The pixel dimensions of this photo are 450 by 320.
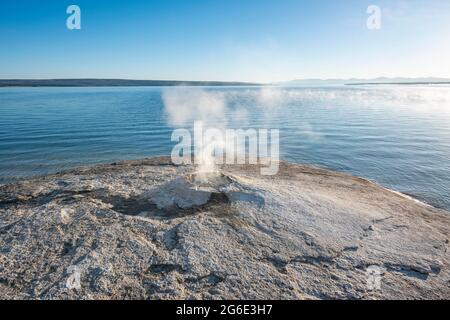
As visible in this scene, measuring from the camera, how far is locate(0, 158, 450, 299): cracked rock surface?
17.0 ft

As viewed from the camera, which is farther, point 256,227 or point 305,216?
point 305,216

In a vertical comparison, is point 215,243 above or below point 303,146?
below

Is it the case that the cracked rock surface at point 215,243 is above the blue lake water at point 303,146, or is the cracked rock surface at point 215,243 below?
below

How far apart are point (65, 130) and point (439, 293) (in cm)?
2861

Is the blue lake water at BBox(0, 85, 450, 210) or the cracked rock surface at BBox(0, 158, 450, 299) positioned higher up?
the blue lake water at BBox(0, 85, 450, 210)

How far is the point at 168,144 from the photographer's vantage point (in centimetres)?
2206

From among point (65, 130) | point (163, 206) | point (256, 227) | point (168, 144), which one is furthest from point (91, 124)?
point (256, 227)

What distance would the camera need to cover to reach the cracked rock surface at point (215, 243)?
17.0 feet

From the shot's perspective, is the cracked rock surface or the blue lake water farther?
the blue lake water

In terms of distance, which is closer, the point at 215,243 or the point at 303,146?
the point at 215,243

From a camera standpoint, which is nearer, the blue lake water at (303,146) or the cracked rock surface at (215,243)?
the cracked rock surface at (215,243)

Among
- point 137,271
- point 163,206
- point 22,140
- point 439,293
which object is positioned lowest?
point 439,293

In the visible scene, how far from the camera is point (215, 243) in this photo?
251 inches
